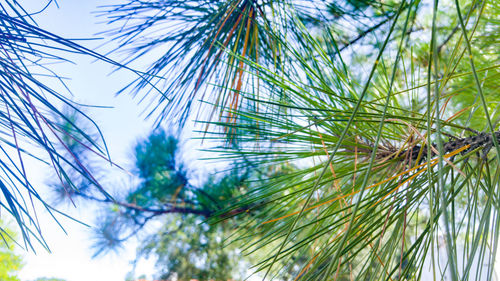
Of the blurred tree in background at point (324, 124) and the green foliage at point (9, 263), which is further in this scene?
the green foliage at point (9, 263)

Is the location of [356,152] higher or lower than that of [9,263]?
lower

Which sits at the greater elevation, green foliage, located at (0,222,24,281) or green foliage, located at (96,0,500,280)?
green foliage, located at (0,222,24,281)

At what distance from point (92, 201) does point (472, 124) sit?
1.46 m

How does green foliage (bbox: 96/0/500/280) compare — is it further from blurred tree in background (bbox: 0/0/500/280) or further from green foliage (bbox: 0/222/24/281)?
green foliage (bbox: 0/222/24/281)

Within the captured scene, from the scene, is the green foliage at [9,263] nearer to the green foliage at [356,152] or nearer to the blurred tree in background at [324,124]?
the blurred tree in background at [324,124]

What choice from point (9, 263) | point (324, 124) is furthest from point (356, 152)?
point (9, 263)

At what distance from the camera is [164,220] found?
78.7 inches

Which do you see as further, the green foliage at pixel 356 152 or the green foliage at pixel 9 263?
the green foliage at pixel 9 263

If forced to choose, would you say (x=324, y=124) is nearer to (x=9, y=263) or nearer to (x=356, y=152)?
(x=356, y=152)

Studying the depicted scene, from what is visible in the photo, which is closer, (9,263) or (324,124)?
(324,124)

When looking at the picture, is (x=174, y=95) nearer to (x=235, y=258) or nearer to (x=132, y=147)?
(x=132, y=147)

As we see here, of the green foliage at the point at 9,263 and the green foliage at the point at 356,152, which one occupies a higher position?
the green foliage at the point at 9,263

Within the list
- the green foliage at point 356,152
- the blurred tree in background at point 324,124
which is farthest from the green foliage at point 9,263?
the green foliage at point 356,152

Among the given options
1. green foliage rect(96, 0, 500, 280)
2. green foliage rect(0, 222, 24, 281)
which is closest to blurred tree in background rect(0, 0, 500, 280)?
green foliage rect(96, 0, 500, 280)
